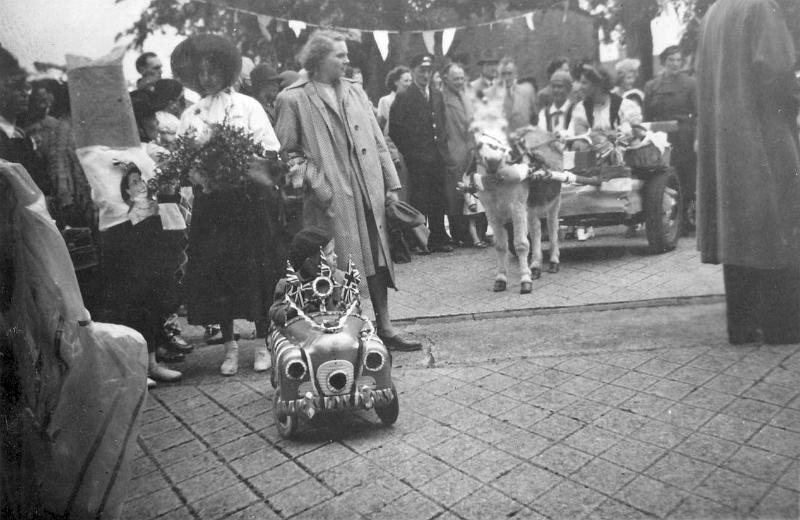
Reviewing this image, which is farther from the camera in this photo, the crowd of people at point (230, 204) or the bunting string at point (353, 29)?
the bunting string at point (353, 29)

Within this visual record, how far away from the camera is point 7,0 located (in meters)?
3.48

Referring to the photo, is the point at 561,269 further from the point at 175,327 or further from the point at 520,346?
the point at 175,327

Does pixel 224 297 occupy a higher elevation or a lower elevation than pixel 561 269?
higher

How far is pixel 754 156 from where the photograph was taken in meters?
4.30

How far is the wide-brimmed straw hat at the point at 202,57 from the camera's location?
482 centimetres

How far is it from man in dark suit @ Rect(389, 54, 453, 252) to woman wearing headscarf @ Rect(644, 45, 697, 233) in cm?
259

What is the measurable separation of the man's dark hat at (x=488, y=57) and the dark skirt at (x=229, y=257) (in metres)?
5.08

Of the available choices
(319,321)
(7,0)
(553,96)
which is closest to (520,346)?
(319,321)

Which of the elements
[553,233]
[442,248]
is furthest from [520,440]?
[442,248]

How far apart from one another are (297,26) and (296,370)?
3736 mm

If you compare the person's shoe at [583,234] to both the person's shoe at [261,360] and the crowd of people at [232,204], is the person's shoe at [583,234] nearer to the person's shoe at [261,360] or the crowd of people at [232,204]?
the crowd of people at [232,204]

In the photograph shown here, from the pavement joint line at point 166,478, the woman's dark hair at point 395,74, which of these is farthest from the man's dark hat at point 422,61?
the pavement joint line at point 166,478

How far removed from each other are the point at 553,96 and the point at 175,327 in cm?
551

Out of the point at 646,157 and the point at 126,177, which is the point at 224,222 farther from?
the point at 646,157
